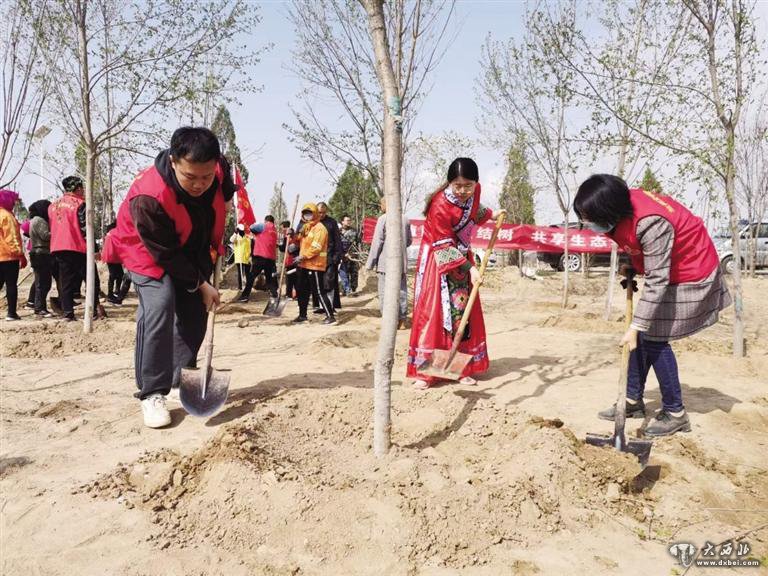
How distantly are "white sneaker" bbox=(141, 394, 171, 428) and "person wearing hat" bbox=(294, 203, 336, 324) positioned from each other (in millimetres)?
4572

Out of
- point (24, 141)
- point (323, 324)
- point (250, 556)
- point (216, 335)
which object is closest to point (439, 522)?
point (250, 556)

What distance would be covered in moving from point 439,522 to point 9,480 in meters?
1.89

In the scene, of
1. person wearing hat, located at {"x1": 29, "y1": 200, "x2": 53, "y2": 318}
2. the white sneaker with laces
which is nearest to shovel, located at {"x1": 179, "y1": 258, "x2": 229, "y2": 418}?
the white sneaker with laces

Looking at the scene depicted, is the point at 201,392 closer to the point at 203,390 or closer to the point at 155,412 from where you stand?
the point at 203,390

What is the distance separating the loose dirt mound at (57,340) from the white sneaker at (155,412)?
2.56 metres

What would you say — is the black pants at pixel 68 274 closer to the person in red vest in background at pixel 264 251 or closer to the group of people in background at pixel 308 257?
the group of people in background at pixel 308 257

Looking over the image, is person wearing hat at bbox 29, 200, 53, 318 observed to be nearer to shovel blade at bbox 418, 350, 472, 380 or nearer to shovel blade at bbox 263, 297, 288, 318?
shovel blade at bbox 263, 297, 288, 318

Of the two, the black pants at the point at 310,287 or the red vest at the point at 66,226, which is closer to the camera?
the red vest at the point at 66,226

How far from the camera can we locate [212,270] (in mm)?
3793

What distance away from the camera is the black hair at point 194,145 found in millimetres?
Answer: 2873

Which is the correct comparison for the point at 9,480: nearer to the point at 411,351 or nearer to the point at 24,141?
the point at 411,351

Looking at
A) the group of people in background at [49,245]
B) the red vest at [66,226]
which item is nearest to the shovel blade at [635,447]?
the group of people in background at [49,245]

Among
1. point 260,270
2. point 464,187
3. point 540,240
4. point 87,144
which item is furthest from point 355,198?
point 464,187

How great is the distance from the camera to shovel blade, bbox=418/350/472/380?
4105 millimetres
